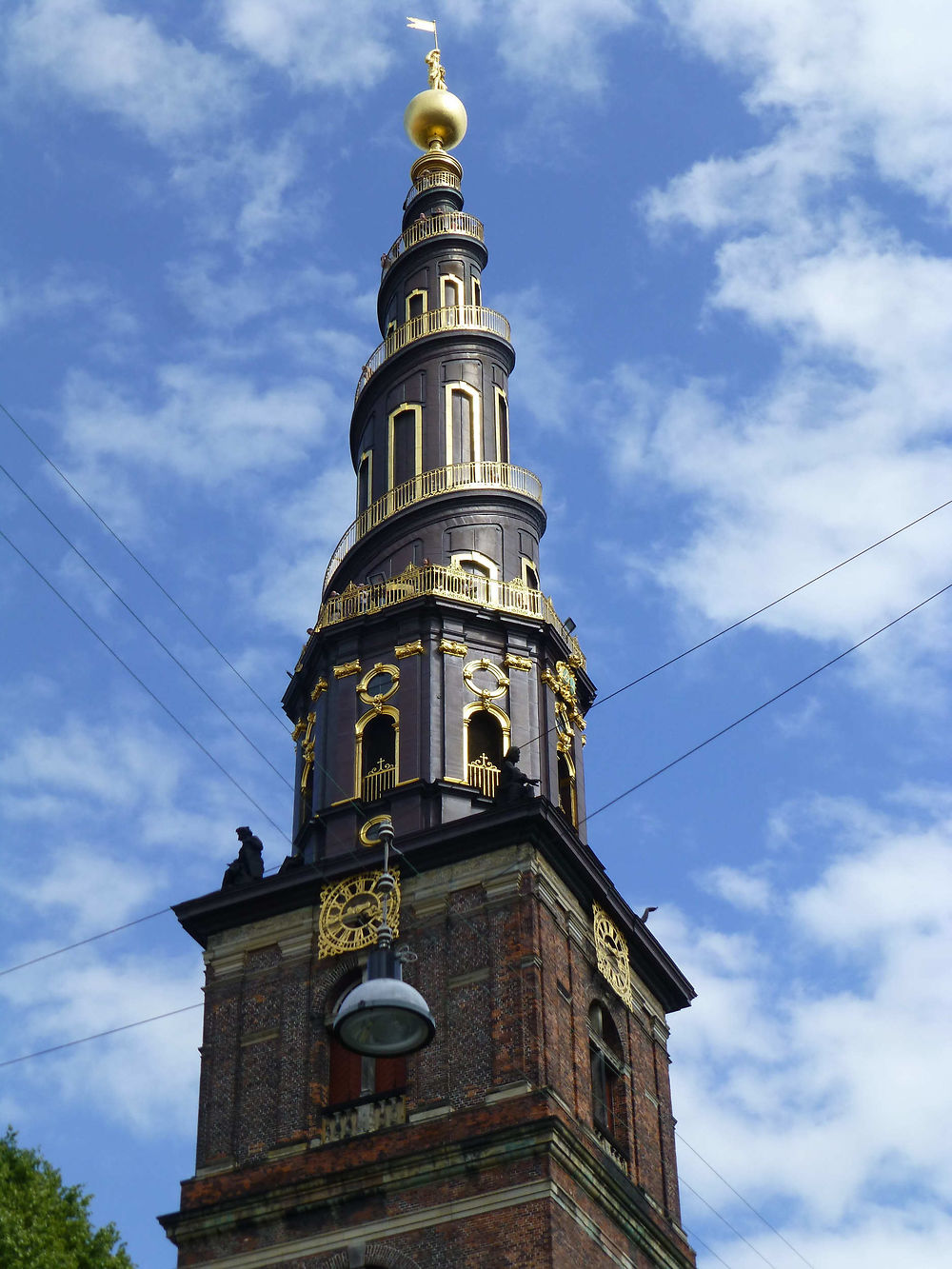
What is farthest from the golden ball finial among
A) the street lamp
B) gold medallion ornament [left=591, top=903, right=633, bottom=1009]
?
the street lamp

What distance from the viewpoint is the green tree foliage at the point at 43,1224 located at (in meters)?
36.9

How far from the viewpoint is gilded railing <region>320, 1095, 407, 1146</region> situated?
38.5 metres

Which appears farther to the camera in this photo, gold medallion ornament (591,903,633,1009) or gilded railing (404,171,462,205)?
gilded railing (404,171,462,205)

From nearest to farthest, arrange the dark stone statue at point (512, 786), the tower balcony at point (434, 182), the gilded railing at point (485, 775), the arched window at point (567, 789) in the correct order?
the dark stone statue at point (512, 786), the gilded railing at point (485, 775), the arched window at point (567, 789), the tower balcony at point (434, 182)

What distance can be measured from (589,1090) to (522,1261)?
15.3 feet

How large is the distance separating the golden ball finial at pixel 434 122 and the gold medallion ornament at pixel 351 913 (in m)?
24.5

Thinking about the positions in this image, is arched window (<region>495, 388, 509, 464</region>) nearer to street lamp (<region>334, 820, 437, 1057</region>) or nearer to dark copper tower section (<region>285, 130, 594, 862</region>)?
dark copper tower section (<region>285, 130, 594, 862</region>)

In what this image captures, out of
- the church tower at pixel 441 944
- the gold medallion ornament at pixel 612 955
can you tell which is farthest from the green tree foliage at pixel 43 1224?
the gold medallion ornament at pixel 612 955

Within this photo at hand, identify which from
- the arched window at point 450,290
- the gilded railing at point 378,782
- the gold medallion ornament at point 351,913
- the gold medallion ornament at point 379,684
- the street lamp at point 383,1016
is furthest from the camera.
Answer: the arched window at point 450,290

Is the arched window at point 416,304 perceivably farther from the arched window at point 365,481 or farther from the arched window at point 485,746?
the arched window at point 485,746

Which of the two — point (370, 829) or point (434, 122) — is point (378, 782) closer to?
point (370, 829)

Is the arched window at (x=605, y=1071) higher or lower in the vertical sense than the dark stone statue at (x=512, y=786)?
lower

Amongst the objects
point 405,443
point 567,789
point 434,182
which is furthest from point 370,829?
point 434,182

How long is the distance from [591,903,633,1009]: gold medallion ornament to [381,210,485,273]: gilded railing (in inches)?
757
